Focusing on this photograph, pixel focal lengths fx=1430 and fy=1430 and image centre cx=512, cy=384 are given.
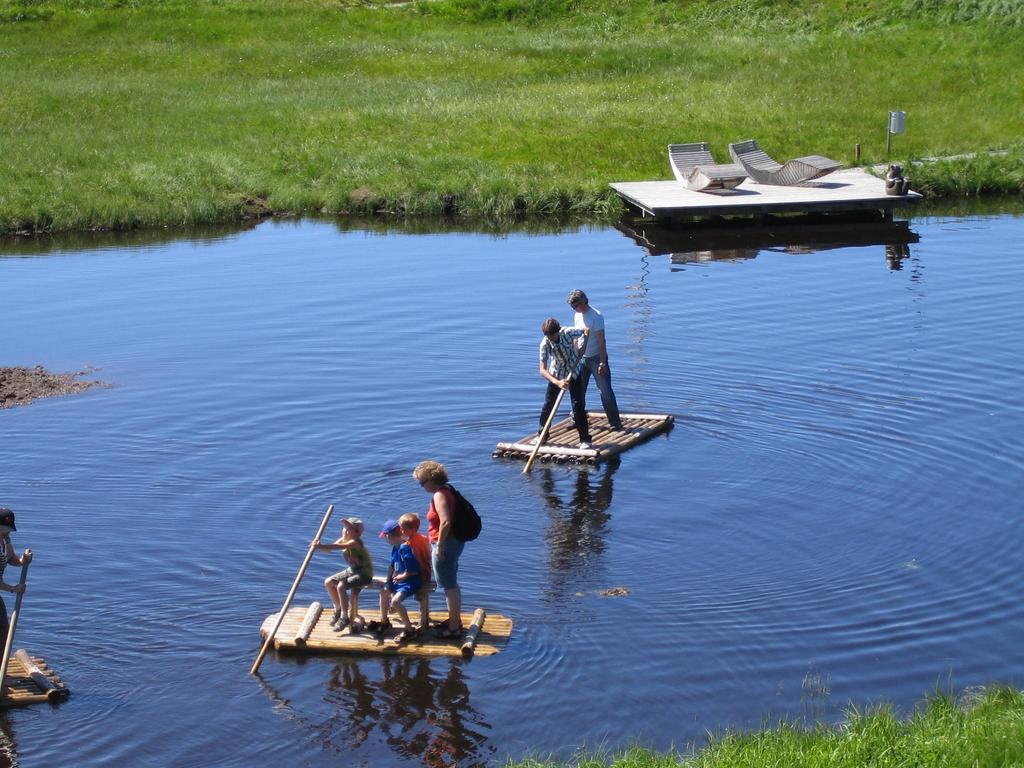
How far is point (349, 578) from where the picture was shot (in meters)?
14.5

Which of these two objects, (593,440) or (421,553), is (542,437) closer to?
(593,440)

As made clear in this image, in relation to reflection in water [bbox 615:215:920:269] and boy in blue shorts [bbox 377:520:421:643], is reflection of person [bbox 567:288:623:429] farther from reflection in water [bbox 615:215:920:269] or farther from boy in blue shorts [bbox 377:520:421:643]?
reflection in water [bbox 615:215:920:269]

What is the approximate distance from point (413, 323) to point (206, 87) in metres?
34.2

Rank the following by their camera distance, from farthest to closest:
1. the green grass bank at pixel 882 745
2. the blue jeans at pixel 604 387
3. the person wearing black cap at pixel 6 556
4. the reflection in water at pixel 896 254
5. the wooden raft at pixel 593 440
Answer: the reflection in water at pixel 896 254, the blue jeans at pixel 604 387, the wooden raft at pixel 593 440, the person wearing black cap at pixel 6 556, the green grass bank at pixel 882 745

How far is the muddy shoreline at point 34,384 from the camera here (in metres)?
24.3

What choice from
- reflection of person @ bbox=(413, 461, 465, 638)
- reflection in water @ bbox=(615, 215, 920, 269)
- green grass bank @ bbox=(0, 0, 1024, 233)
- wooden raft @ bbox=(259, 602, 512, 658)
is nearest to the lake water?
wooden raft @ bbox=(259, 602, 512, 658)

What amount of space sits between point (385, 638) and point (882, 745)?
17.4 feet

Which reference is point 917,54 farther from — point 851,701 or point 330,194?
point 851,701

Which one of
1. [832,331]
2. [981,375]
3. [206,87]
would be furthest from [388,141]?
[981,375]

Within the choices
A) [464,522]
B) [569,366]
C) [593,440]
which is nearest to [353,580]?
[464,522]

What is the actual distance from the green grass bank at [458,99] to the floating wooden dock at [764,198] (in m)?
1.58

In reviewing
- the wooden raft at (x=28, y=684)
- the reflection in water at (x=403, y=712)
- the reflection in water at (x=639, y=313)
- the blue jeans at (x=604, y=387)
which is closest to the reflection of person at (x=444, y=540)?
the reflection in water at (x=403, y=712)

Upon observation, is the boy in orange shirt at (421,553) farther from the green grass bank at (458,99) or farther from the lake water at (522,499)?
the green grass bank at (458,99)

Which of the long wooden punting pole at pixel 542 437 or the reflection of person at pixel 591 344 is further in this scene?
the reflection of person at pixel 591 344
